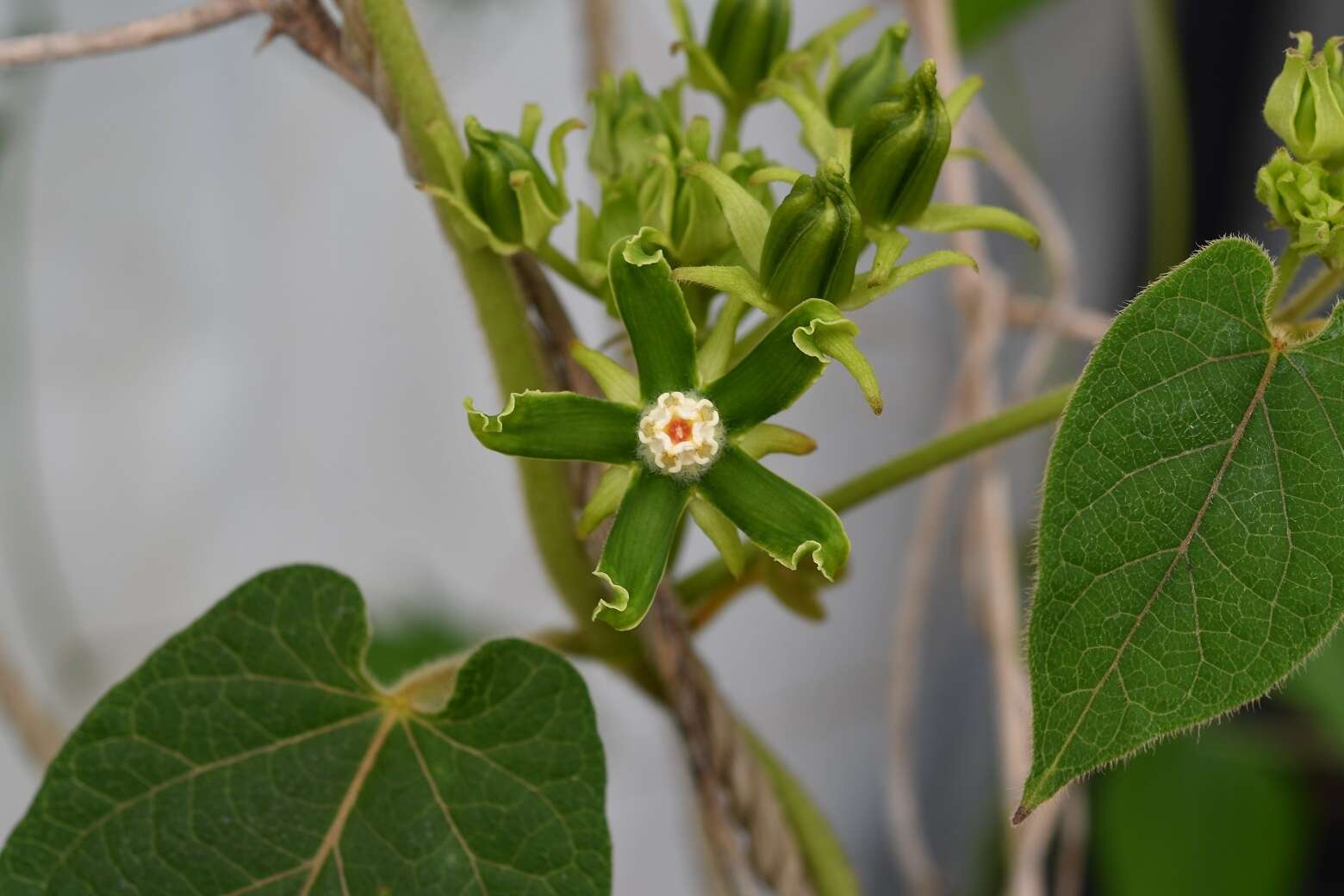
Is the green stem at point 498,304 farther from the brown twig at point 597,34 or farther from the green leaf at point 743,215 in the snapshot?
the brown twig at point 597,34

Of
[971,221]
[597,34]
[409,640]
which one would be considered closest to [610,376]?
[971,221]

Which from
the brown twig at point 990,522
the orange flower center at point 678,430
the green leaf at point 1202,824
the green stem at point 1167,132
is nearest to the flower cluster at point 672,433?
the orange flower center at point 678,430

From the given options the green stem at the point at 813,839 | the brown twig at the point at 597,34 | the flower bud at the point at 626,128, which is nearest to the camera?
the flower bud at the point at 626,128

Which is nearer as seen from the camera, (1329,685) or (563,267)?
(563,267)

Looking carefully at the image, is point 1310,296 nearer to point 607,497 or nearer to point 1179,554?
point 1179,554

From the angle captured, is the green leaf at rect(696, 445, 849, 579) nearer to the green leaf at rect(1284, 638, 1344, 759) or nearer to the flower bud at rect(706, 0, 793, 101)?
the flower bud at rect(706, 0, 793, 101)

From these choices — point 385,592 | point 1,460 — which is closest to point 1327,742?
point 385,592

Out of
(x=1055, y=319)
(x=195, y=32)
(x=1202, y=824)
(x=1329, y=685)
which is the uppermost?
(x=195, y=32)
